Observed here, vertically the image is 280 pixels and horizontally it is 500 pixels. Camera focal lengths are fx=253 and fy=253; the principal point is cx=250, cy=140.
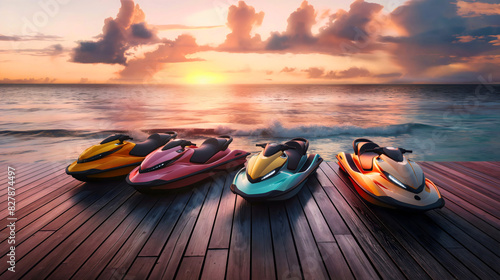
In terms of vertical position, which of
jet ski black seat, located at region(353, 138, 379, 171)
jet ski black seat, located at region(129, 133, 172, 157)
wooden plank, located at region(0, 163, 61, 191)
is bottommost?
wooden plank, located at region(0, 163, 61, 191)

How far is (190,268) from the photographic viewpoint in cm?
159

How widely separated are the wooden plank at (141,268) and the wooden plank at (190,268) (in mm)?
196

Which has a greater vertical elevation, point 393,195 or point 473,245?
point 393,195

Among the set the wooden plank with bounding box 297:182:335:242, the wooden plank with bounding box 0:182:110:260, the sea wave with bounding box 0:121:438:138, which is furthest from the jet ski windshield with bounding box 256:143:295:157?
the sea wave with bounding box 0:121:438:138

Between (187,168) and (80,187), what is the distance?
129 centimetres

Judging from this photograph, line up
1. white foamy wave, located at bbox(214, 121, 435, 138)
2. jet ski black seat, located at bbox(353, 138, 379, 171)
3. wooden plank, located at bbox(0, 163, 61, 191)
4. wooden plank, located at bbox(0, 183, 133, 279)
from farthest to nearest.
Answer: white foamy wave, located at bbox(214, 121, 435, 138) → wooden plank, located at bbox(0, 163, 61, 191) → jet ski black seat, located at bbox(353, 138, 379, 171) → wooden plank, located at bbox(0, 183, 133, 279)

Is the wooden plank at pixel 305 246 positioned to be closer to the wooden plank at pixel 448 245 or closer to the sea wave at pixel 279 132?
the wooden plank at pixel 448 245

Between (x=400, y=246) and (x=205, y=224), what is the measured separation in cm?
146

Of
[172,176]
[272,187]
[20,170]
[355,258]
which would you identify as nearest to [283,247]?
[355,258]

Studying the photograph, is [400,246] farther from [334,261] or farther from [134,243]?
[134,243]

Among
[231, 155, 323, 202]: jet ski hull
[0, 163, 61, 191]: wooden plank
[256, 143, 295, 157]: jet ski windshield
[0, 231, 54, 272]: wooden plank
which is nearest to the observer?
[0, 231, 54, 272]: wooden plank

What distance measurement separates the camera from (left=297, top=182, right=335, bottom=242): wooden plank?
1.90 meters

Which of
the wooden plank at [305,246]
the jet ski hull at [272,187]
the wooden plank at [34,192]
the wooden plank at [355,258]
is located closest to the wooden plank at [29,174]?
the wooden plank at [34,192]

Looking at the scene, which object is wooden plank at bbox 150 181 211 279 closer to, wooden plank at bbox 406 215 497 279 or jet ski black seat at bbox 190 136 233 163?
jet ski black seat at bbox 190 136 233 163
